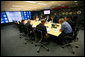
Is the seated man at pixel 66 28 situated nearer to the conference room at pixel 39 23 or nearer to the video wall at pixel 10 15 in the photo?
the conference room at pixel 39 23

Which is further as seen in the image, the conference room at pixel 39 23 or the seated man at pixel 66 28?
the conference room at pixel 39 23

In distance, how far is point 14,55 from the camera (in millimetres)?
1824

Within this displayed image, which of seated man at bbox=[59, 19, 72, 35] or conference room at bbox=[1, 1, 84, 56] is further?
conference room at bbox=[1, 1, 84, 56]

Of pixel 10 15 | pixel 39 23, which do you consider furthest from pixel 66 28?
pixel 10 15

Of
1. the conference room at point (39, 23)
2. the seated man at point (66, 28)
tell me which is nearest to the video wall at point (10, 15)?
the conference room at point (39, 23)

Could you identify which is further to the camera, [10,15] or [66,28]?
[10,15]

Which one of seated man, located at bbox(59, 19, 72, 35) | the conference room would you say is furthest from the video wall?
seated man, located at bbox(59, 19, 72, 35)

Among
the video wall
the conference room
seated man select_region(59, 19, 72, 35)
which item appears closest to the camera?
seated man select_region(59, 19, 72, 35)

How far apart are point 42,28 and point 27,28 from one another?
0.98 meters

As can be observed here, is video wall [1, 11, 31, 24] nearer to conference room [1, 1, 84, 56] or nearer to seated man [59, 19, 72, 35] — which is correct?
conference room [1, 1, 84, 56]

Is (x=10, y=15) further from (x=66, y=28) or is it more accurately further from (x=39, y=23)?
(x=66, y=28)

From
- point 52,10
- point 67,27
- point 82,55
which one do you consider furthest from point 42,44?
point 52,10

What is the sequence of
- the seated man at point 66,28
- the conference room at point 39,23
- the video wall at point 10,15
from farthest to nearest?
the video wall at point 10,15, the conference room at point 39,23, the seated man at point 66,28

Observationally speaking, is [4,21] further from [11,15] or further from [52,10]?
[52,10]
